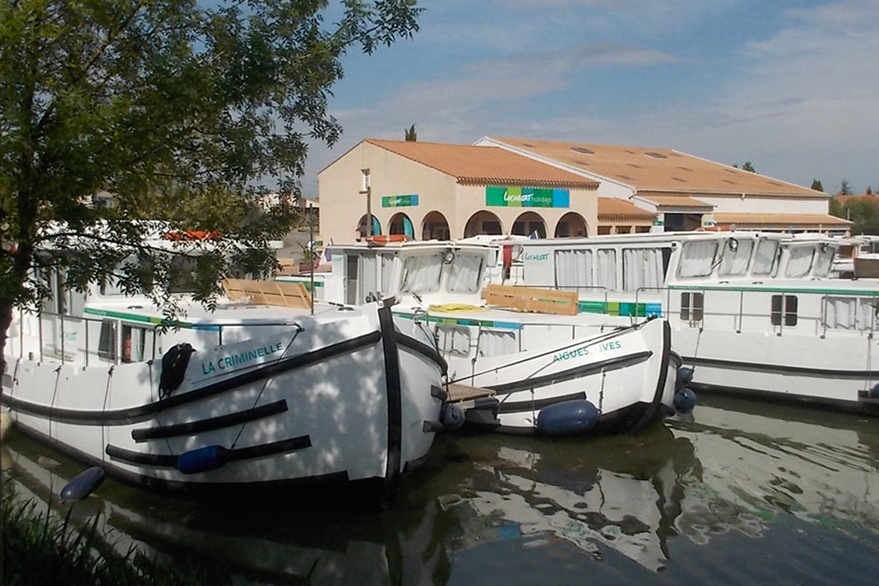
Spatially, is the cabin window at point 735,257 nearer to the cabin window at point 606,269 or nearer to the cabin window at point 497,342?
the cabin window at point 606,269

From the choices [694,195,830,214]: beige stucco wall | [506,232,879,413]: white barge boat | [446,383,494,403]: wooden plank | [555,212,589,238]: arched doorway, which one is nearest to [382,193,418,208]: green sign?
[555,212,589,238]: arched doorway

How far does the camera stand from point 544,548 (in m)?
9.12

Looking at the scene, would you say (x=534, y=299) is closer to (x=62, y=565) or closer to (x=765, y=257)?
(x=765, y=257)

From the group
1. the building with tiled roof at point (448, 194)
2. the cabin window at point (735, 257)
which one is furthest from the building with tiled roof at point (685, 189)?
the cabin window at point (735, 257)

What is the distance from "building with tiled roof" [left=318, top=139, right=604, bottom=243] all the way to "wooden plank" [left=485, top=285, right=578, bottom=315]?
18.6 meters

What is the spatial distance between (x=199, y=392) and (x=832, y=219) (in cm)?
4533

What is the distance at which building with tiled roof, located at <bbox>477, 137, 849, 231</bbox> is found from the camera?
4056 cm

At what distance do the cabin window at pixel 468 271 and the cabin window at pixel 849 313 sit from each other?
6.68 meters

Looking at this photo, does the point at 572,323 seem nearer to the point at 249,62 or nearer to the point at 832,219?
the point at 249,62

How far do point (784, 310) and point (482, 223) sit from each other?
73.0 feet

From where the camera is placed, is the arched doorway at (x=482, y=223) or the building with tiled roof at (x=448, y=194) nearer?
the building with tiled roof at (x=448, y=194)

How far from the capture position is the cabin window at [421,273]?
16.1 meters

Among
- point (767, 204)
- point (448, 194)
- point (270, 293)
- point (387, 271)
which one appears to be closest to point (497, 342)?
point (387, 271)

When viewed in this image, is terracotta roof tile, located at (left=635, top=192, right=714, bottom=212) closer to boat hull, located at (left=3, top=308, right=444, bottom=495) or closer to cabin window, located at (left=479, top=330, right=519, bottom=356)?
cabin window, located at (left=479, top=330, right=519, bottom=356)
